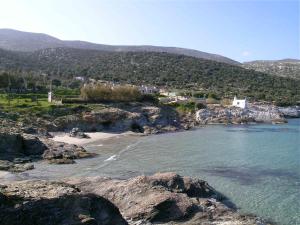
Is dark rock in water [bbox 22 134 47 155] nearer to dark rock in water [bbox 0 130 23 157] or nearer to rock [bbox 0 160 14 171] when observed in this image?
dark rock in water [bbox 0 130 23 157]

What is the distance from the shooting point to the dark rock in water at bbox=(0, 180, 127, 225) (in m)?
12.3

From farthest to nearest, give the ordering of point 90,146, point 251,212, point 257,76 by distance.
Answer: point 257,76, point 90,146, point 251,212

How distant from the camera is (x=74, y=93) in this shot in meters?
105

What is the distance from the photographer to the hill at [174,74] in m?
162

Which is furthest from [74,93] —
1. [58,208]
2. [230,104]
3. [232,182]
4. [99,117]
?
[58,208]

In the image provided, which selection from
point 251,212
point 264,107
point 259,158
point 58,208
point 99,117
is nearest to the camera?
point 58,208

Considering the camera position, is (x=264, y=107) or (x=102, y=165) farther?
(x=264, y=107)

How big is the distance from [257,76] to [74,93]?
11303 centimetres

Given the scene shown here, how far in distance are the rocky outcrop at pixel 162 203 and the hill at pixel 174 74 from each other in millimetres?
126237

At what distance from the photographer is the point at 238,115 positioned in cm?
11338

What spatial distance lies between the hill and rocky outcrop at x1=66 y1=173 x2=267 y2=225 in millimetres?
126237

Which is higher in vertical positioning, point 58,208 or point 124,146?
point 58,208

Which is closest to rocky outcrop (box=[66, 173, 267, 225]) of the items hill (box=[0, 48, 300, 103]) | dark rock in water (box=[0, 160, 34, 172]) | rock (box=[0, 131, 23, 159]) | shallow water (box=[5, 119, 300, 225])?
shallow water (box=[5, 119, 300, 225])

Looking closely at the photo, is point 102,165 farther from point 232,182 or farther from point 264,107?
point 264,107
